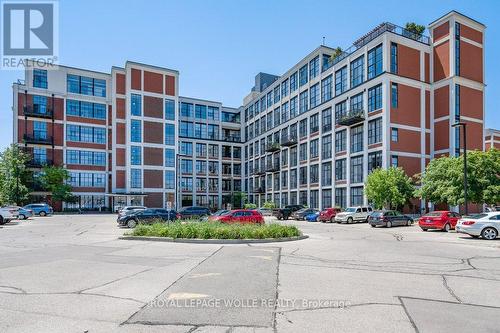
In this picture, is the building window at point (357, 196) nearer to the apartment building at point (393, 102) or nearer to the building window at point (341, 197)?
the apartment building at point (393, 102)

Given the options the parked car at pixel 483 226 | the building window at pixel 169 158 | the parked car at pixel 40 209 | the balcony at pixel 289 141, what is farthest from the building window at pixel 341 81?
the parked car at pixel 40 209

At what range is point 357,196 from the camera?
44125 millimetres

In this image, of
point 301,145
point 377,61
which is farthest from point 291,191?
point 377,61

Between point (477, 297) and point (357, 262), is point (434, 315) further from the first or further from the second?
point (357, 262)

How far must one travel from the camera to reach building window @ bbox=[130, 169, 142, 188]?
58.2 m

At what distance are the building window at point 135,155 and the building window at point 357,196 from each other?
35138 mm

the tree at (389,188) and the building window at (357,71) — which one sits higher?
the building window at (357,71)

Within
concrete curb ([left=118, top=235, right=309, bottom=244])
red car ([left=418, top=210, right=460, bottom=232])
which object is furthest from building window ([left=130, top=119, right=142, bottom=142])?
red car ([left=418, top=210, right=460, bottom=232])

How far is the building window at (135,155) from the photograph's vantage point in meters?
58.4

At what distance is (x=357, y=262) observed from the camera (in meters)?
11.4

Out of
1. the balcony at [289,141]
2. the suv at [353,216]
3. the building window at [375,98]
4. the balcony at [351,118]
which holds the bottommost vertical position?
the suv at [353,216]

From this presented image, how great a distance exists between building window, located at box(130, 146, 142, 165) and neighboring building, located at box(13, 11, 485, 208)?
22cm

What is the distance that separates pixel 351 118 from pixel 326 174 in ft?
34.3

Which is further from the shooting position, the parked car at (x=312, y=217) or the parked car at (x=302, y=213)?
the parked car at (x=302, y=213)
